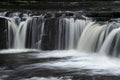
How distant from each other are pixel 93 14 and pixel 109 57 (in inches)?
144

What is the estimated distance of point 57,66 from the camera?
13734 mm

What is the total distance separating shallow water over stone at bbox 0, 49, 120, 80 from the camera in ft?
40.6

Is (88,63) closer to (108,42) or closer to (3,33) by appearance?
(108,42)

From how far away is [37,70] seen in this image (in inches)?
520

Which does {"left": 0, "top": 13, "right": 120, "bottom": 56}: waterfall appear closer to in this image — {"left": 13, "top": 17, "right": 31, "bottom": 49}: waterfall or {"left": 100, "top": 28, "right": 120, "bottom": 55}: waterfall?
{"left": 13, "top": 17, "right": 31, "bottom": 49}: waterfall

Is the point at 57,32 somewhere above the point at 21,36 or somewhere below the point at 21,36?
above

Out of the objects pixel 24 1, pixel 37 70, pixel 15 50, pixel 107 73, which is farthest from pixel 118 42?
pixel 24 1

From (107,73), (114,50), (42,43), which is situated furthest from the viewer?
(42,43)

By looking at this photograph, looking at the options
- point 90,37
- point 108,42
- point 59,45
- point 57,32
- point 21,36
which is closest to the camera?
point 108,42

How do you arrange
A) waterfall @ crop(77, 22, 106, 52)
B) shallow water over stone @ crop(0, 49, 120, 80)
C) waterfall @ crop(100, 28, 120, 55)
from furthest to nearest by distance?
waterfall @ crop(77, 22, 106, 52)
waterfall @ crop(100, 28, 120, 55)
shallow water over stone @ crop(0, 49, 120, 80)

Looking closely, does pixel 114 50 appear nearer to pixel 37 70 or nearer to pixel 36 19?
pixel 37 70

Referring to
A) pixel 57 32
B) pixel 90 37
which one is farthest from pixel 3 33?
pixel 90 37

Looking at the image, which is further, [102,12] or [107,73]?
[102,12]

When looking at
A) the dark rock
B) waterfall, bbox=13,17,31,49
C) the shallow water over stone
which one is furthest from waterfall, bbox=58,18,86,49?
the dark rock
